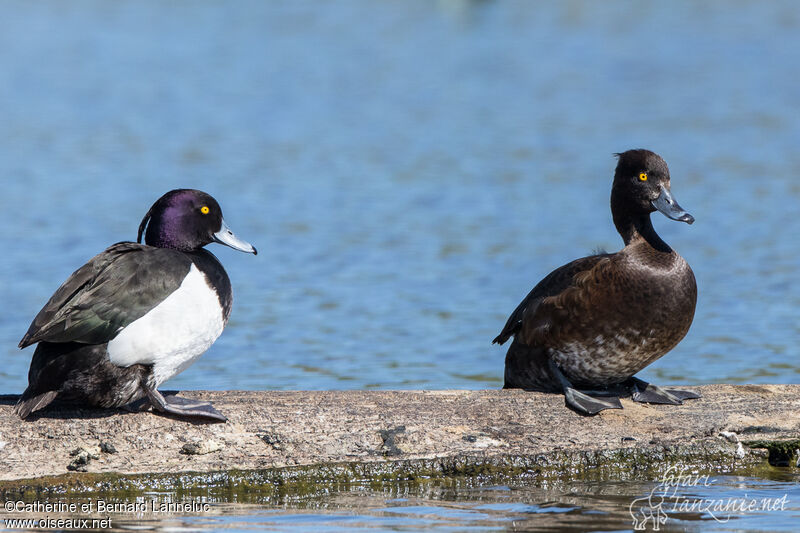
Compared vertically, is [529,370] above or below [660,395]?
above

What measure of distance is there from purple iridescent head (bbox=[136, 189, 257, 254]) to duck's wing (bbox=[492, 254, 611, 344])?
156 centimetres

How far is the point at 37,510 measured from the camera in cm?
456

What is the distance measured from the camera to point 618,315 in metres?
5.49

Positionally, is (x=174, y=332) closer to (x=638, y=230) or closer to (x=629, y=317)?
(x=629, y=317)

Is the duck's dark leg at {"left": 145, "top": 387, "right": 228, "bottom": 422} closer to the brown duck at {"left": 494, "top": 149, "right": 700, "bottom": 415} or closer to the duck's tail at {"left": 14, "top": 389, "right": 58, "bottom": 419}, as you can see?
the duck's tail at {"left": 14, "top": 389, "right": 58, "bottom": 419}

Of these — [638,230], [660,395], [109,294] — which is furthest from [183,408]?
[638,230]

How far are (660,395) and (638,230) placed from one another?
84 centimetres

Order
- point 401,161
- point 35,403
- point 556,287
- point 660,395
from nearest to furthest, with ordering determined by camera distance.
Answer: point 35,403
point 660,395
point 556,287
point 401,161

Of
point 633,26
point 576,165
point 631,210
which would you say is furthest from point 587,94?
point 631,210

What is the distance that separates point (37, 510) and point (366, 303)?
5174 millimetres

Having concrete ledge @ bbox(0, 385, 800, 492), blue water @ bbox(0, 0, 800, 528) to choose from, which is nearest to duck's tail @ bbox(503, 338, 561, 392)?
concrete ledge @ bbox(0, 385, 800, 492)

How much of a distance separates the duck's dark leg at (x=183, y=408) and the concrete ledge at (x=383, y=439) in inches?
2.1

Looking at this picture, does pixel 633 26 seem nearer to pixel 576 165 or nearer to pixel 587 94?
pixel 587 94

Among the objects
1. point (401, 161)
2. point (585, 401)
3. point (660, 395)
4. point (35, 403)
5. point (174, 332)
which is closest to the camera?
point (35, 403)
